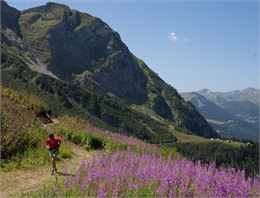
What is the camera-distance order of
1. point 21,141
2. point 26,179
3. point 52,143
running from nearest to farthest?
point 26,179, point 52,143, point 21,141

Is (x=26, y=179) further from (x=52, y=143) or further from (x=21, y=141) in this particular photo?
(x=21, y=141)

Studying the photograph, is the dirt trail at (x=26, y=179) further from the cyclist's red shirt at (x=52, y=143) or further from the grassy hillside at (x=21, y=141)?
the cyclist's red shirt at (x=52, y=143)

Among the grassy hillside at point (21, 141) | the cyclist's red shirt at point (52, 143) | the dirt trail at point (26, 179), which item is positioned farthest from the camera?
the grassy hillside at point (21, 141)

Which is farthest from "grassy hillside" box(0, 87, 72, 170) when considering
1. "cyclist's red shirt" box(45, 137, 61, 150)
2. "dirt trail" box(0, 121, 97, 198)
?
"cyclist's red shirt" box(45, 137, 61, 150)

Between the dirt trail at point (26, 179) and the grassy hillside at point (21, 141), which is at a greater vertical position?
the grassy hillside at point (21, 141)

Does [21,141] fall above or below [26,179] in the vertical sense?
above

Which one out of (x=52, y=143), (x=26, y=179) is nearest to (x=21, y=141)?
(x=52, y=143)

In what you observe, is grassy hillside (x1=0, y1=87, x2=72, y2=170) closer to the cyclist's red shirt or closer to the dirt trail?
the dirt trail

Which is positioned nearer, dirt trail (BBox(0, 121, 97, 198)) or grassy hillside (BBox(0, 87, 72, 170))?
dirt trail (BBox(0, 121, 97, 198))

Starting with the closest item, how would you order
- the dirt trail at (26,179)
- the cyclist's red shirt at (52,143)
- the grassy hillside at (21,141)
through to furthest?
the dirt trail at (26,179), the cyclist's red shirt at (52,143), the grassy hillside at (21,141)

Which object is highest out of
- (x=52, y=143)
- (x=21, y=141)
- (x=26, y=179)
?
(x=52, y=143)

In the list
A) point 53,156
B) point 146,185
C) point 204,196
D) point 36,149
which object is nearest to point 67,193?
point 146,185

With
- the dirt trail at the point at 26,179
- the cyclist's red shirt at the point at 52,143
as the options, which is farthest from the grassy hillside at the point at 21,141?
the cyclist's red shirt at the point at 52,143

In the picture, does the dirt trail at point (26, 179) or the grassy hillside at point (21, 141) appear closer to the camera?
the dirt trail at point (26, 179)
